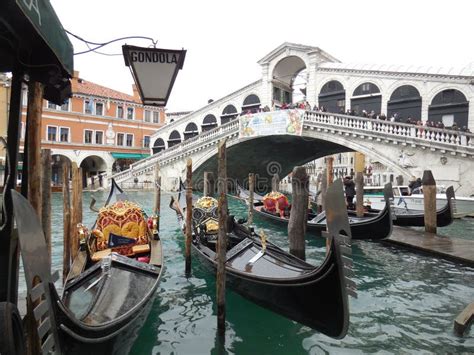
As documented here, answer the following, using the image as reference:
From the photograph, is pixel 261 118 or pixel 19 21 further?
pixel 261 118

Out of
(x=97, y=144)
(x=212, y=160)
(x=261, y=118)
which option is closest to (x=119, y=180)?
(x=97, y=144)

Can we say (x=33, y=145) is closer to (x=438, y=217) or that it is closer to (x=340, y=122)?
(x=438, y=217)

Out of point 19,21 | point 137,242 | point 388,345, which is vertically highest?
point 19,21

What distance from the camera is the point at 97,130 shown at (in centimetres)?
1878

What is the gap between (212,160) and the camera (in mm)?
15188

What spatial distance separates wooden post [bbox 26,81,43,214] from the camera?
2062 millimetres

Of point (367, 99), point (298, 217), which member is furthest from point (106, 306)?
point (367, 99)

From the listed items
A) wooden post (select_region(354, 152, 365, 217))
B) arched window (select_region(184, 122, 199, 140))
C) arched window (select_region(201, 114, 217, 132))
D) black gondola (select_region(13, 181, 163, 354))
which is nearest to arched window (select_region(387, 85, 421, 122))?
wooden post (select_region(354, 152, 365, 217))

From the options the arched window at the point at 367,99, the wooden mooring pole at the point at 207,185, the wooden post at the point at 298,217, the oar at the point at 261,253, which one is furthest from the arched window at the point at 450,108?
the oar at the point at 261,253

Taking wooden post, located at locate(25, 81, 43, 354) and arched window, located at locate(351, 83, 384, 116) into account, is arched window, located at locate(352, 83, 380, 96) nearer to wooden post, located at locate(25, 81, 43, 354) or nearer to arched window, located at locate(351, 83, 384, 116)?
arched window, located at locate(351, 83, 384, 116)

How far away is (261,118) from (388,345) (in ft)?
35.9

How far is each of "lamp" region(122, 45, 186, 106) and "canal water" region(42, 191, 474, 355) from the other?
75.8 inches

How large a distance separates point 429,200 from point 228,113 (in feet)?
42.5

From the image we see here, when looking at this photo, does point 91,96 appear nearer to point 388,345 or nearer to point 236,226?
point 236,226
